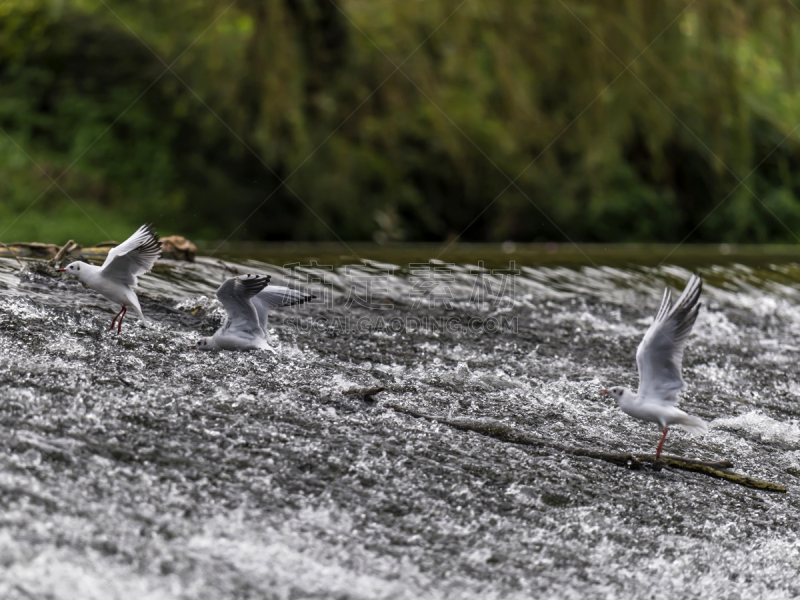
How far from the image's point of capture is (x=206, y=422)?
12.8ft

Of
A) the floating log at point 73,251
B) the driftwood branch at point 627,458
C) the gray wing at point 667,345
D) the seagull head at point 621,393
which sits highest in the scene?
the gray wing at point 667,345

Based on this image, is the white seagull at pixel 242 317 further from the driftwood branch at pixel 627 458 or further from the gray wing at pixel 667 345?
the gray wing at pixel 667 345

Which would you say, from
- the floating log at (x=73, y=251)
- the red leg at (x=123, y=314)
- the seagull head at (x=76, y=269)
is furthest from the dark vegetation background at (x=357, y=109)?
the seagull head at (x=76, y=269)

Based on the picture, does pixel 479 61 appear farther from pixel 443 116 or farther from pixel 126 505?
pixel 126 505

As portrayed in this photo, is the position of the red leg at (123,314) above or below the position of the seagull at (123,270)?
below

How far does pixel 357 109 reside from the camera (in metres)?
13.5

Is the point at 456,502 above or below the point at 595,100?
below

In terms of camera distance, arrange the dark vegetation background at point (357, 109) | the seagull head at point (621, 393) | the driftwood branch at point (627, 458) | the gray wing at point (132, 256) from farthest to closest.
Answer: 1. the dark vegetation background at point (357, 109)
2. the gray wing at point (132, 256)
3. the seagull head at point (621, 393)
4. the driftwood branch at point (627, 458)

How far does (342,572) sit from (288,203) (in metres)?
10.8

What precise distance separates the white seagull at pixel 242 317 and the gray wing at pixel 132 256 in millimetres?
511

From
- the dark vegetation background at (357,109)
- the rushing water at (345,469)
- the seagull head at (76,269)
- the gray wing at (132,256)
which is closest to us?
the rushing water at (345,469)

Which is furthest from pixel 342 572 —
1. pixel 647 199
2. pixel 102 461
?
pixel 647 199

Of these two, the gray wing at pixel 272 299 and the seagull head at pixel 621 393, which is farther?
the gray wing at pixel 272 299

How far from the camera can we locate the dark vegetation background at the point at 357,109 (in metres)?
12.8
